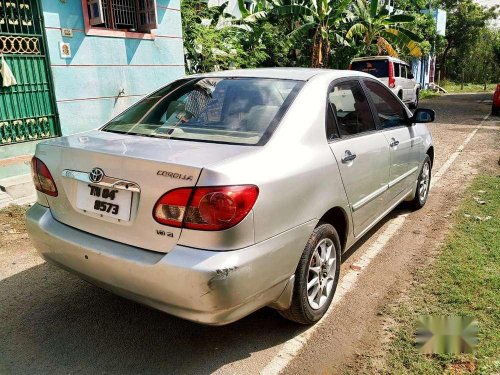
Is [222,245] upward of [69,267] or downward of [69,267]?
upward

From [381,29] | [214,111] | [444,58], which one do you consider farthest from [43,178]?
[444,58]

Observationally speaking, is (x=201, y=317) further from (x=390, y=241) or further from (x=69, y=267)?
(x=390, y=241)

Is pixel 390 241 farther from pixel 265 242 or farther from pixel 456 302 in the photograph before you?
pixel 265 242

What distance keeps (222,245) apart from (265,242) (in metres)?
0.26

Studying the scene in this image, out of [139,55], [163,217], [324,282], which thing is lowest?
[324,282]

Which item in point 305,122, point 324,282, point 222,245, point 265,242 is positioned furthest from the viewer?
point 324,282

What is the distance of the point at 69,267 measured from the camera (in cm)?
258

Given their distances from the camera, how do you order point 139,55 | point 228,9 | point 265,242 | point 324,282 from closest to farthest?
point 265,242 → point 324,282 → point 139,55 → point 228,9

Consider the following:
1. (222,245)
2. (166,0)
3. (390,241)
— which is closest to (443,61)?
(166,0)

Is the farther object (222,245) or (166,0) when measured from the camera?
(166,0)

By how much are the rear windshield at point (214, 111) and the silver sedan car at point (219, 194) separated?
1 centimetres

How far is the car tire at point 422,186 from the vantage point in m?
5.01

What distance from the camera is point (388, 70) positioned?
1583 cm

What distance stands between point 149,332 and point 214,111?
1.53 metres
